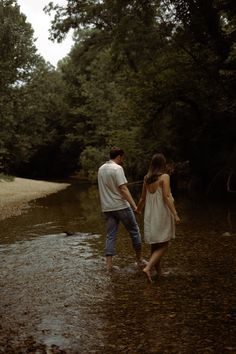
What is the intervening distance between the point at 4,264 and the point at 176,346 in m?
5.41

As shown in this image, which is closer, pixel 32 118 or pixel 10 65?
pixel 10 65

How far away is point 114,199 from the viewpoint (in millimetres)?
8117

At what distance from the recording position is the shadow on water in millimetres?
4852

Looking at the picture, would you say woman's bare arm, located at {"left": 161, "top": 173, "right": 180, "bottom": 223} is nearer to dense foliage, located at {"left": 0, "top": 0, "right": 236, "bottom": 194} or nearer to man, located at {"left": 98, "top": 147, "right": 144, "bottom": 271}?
man, located at {"left": 98, "top": 147, "right": 144, "bottom": 271}

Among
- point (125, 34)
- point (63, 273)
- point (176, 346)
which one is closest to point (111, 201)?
point (63, 273)

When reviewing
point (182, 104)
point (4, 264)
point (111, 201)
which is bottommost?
point (4, 264)

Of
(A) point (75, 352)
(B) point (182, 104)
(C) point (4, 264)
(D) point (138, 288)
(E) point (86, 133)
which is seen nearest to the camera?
(A) point (75, 352)

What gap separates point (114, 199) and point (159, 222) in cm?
108

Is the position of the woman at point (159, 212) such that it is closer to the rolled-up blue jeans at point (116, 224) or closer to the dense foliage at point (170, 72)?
the rolled-up blue jeans at point (116, 224)

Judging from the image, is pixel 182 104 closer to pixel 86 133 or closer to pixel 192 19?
pixel 192 19

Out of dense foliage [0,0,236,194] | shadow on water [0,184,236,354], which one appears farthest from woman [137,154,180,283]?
dense foliage [0,0,236,194]

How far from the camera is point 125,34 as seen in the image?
23.9 metres

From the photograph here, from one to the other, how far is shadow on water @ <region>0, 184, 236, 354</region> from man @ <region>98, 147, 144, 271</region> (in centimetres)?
58

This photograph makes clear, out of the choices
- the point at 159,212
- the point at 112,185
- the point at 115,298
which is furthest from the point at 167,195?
the point at 115,298
